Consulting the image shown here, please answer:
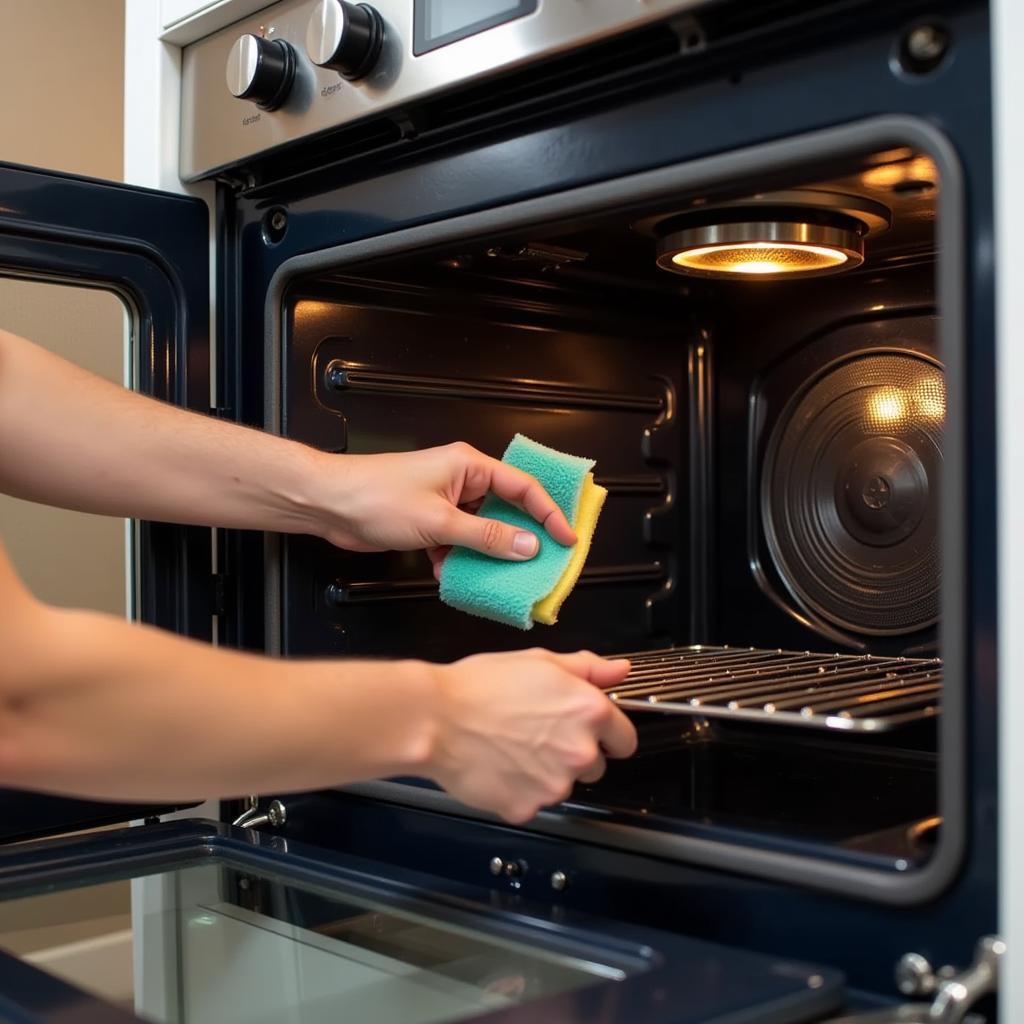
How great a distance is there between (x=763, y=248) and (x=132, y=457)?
58 centimetres

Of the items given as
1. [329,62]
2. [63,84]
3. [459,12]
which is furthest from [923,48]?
[63,84]

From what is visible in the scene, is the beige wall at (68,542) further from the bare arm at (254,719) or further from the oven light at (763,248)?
the oven light at (763,248)

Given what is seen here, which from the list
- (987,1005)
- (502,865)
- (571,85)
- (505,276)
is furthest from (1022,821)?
(505,276)

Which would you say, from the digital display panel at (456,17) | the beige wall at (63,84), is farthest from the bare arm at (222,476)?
the beige wall at (63,84)

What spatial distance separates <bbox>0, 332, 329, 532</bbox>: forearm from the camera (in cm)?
107

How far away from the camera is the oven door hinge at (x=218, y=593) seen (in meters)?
1.20

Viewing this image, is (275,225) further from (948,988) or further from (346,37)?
(948,988)

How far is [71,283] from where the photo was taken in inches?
44.4

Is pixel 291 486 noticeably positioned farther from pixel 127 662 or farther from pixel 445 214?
pixel 127 662

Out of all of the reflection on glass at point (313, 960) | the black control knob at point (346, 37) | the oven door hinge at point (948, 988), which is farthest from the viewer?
the black control knob at point (346, 37)

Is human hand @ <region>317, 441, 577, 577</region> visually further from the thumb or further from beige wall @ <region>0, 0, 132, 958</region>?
beige wall @ <region>0, 0, 132, 958</region>

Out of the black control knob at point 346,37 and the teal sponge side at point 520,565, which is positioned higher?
the black control knob at point 346,37

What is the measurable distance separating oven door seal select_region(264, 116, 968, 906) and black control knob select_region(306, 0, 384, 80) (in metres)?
0.16

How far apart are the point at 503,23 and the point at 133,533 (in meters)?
0.58
